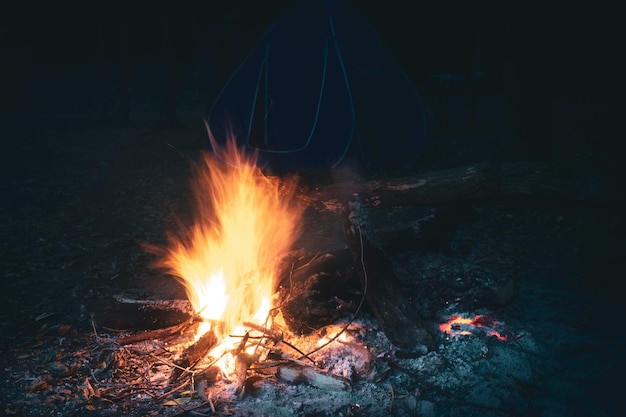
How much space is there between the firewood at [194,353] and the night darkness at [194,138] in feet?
3.19

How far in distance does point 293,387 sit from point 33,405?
1.60m

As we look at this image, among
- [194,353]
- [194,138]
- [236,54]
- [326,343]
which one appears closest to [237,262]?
[194,353]

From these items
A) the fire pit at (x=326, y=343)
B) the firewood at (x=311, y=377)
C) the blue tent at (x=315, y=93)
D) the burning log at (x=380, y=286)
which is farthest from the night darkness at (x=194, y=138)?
the blue tent at (x=315, y=93)

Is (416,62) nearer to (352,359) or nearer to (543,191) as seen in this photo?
(543,191)

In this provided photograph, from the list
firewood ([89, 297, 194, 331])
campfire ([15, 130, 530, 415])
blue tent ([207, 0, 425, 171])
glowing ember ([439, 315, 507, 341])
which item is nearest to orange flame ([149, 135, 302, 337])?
campfire ([15, 130, 530, 415])

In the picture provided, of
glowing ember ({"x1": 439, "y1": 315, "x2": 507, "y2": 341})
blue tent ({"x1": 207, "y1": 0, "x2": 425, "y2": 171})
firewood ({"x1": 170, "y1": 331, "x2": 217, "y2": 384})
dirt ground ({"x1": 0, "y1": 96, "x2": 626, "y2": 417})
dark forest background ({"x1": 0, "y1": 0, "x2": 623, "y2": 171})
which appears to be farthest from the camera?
blue tent ({"x1": 207, "y1": 0, "x2": 425, "y2": 171})

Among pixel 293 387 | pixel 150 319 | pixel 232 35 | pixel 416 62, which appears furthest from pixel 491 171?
pixel 232 35

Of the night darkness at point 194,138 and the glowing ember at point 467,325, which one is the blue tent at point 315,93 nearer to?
the night darkness at point 194,138

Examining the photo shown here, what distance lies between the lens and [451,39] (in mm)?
18422

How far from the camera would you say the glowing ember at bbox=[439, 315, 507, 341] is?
381 centimetres

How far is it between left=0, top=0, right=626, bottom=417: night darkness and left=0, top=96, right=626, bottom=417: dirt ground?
26 mm

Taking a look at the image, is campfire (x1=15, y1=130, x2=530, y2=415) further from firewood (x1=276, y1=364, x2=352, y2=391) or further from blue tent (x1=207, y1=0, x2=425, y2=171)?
blue tent (x1=207, y1=0, x2=425, y2=171)

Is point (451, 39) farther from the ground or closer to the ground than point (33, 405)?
farther from the ground

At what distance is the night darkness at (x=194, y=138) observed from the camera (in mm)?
4836
